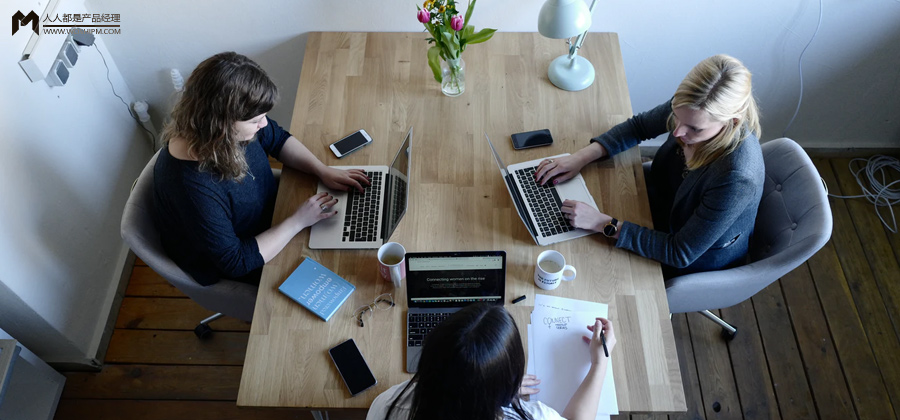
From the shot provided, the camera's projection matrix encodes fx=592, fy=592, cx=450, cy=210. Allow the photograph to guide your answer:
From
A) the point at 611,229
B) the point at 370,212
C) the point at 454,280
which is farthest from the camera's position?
the point at 370,212

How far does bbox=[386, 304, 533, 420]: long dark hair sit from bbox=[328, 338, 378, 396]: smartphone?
33 cm

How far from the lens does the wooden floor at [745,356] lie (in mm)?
2232

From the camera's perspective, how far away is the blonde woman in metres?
1.52

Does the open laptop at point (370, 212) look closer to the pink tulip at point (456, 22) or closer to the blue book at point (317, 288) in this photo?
the blue book at point (317, 288)

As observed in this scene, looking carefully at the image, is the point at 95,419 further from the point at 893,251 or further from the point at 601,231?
the point at 893,251

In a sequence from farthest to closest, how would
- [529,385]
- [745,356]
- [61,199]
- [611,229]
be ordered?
1. [745,356]
2. [61,199]
3. [611,229]
4. [529,385]

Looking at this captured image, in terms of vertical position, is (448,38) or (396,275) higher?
Result: (448,38)

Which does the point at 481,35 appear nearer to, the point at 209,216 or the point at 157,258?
the point at 209,216

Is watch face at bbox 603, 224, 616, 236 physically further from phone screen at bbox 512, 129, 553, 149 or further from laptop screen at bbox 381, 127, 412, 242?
laptop screen at bbox 381, 127, 412, 242

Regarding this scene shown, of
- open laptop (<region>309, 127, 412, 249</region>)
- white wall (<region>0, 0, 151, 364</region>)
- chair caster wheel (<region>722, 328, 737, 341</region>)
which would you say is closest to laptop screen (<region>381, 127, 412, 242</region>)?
open laptop (<region>309, 127, 412, 249</region>)

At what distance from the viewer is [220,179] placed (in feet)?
5.20

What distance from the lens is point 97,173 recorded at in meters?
2.39

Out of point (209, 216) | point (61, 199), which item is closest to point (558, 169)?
point (209, 216)

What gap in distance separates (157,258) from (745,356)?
214cm
